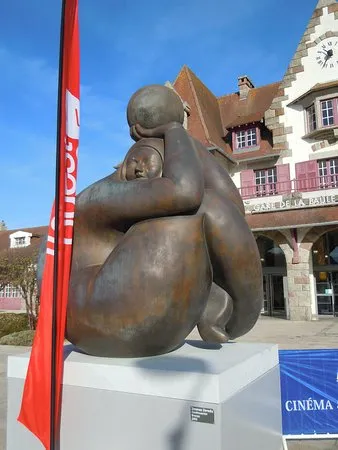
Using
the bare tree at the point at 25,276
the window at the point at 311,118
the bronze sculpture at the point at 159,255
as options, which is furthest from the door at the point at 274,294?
the bronze sculpture at the point at 159,255

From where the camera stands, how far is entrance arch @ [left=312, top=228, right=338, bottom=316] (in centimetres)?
1950

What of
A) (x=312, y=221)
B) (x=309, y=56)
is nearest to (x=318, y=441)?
(x=312, y=221)

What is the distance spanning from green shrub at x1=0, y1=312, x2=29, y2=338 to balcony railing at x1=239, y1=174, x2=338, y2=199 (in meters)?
10.9

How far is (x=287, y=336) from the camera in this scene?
1302cm

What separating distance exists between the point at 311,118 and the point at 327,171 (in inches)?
110

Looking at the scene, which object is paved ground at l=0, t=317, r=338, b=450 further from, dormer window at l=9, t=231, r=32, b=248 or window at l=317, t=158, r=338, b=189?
dormer window at l=9, t=231, r=32, b=248

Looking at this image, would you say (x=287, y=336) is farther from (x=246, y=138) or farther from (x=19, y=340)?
(x=246, y=138)

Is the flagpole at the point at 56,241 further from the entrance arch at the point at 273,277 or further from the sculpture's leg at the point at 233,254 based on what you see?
the entrance arch at the point at 273,277

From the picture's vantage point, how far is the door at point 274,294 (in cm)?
2133

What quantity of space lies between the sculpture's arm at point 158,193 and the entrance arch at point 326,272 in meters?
17.5

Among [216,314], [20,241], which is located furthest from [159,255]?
[20,241]

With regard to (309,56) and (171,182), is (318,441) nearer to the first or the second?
(171,182)

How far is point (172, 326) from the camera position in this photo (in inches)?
121

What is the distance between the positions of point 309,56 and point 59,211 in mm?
21199
